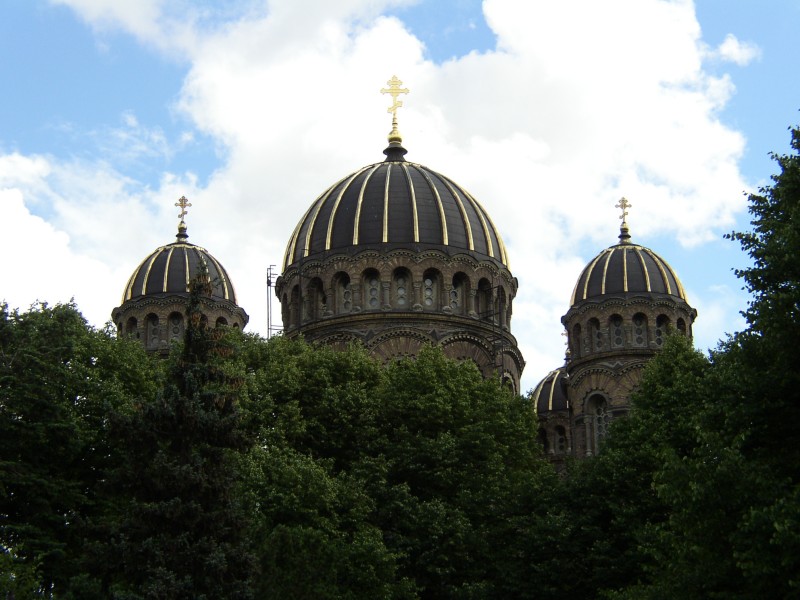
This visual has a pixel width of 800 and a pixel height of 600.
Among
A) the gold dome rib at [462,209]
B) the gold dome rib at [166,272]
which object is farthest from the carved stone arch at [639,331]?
the gold dome rib at [166,272]

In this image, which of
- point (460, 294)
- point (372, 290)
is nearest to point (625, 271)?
point (460, 294)

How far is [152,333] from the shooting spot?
218 feet

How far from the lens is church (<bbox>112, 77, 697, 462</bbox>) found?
195 feet

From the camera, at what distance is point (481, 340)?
196ft

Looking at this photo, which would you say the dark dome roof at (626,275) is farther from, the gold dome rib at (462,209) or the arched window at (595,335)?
the gold dome rib at (462,209)

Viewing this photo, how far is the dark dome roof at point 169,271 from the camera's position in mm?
66375

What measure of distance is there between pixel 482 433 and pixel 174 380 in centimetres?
1678

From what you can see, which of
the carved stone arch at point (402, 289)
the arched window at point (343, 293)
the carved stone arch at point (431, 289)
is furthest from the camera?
the arched window at point (343, 293)

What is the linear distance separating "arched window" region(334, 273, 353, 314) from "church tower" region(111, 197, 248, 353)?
754 centimetres

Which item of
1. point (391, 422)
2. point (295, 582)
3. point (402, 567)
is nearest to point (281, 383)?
point (391, 422)

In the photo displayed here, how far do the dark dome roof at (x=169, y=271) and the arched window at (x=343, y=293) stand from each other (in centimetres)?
756

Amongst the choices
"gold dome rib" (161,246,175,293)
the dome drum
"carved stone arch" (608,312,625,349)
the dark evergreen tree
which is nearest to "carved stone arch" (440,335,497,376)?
"carved stone arch" (608,312,625,349)

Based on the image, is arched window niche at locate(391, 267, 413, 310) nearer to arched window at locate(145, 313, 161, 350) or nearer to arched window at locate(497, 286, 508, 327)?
arched window at locate(497, 286, 508, 327)

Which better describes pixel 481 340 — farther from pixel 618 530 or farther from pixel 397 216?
pixel 618 530
